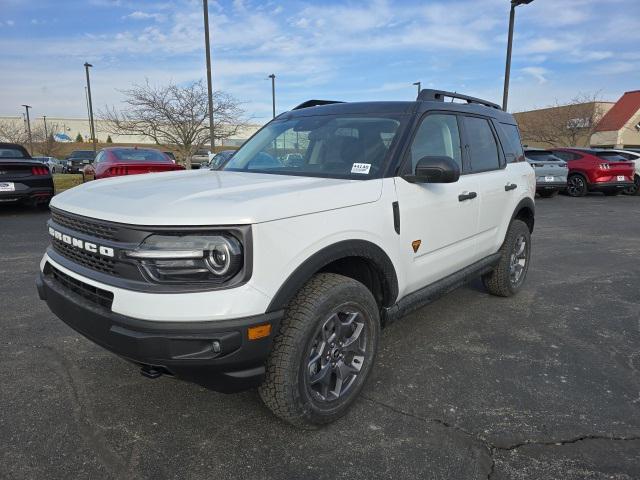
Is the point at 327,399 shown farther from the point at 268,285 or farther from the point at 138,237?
the point at 138,237

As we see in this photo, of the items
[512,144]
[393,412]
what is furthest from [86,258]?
[512,144]

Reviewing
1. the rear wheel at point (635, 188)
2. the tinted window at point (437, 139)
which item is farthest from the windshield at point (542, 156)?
the tinted window at point (437, 139)

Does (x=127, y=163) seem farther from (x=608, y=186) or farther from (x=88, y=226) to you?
(x=608, y=186)

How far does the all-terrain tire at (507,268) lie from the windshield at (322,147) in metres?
2.08

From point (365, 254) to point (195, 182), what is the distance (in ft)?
3.64

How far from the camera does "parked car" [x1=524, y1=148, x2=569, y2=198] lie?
Answer: 15.0 m

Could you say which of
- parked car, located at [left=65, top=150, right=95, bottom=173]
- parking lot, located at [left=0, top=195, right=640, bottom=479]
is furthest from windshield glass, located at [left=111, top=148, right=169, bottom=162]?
parked car, located at [left=65, top=150, right=95, bottom=173]

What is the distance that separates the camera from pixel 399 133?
3082 mm

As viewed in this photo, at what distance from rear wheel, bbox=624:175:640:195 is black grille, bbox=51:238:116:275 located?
19.0 metres

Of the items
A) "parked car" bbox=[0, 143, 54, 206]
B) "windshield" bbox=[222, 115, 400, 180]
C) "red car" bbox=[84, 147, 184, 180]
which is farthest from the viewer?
"red car" bbox=[84, 147, 184, 180]

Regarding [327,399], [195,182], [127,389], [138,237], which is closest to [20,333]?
[127,389]

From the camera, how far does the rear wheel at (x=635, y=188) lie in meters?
16.9

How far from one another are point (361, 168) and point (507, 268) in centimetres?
241

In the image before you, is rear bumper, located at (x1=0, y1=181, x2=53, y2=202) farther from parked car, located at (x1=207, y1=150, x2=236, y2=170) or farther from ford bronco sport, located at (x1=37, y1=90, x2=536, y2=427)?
ford bronco sport, located at (x1=37, y1=90, x2=536, y2=427)
